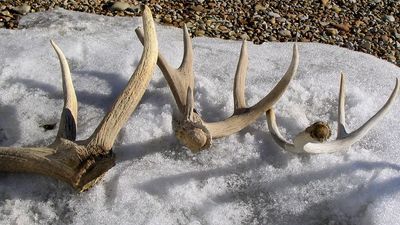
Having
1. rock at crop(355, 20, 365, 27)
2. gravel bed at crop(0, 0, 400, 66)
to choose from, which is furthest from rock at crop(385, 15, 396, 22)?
rock at crop(355, 20, 365, 27)

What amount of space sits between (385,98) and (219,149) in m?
0.99

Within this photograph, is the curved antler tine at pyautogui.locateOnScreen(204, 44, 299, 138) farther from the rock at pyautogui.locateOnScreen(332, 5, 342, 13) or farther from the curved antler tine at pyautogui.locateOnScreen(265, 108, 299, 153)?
the rock at pyautogui.locateOnScreen(332, 5, 342, 13)

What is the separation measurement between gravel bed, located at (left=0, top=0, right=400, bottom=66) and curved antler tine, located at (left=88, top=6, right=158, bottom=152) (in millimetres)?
1226

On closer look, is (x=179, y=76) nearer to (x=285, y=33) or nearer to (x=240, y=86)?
(x=240, y=86)

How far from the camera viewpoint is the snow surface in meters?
2.77

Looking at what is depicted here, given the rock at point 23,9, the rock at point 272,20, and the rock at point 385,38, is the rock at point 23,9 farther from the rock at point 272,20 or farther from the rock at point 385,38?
the rock at point 385,38

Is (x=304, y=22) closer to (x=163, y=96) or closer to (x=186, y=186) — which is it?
(x=163, y=96)

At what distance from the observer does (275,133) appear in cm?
300

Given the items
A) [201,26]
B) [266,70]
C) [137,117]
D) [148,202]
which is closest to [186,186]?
[148,202]

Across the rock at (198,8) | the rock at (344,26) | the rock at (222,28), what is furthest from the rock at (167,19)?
the rock at (344,26)

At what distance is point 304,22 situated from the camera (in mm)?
4398

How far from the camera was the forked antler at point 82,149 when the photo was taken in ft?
8.87

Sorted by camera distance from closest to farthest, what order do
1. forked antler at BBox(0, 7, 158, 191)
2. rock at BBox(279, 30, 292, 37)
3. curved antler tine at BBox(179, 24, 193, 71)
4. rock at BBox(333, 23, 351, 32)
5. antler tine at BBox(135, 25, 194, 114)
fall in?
1. forked antler at BBox(0, 7, 158, 191)
2. antler tine at BBox(135, 25, 194, 114)
3. curved antler tine at BBox(179, 24, 193, 71)
4. rock at BBox(279, 30, 292, 37)
5. rock at BBox(333, 23, 351, 32)

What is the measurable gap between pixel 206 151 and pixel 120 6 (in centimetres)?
169
